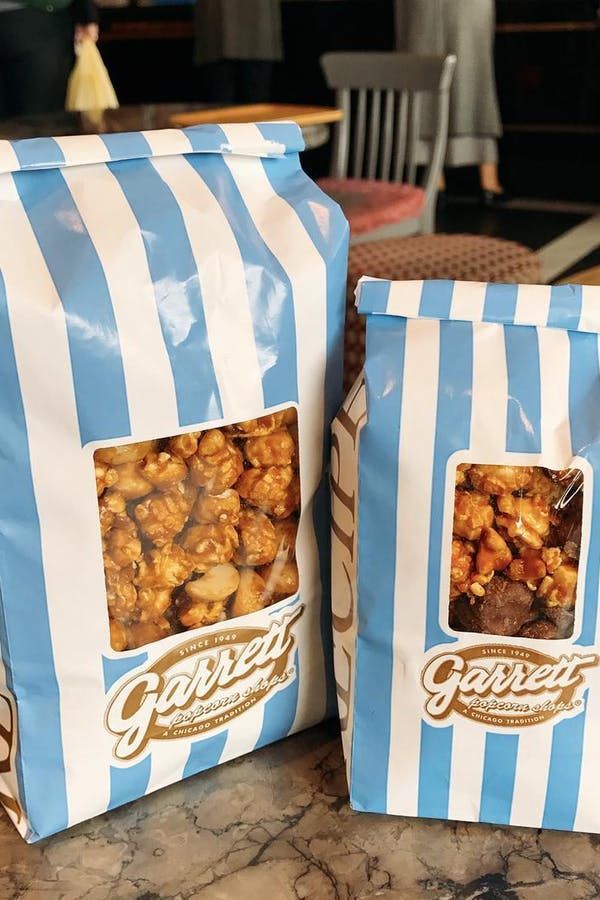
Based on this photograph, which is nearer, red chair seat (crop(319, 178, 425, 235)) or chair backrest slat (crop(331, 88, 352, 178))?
red chair seat (crop(319, 178, 425, 235))

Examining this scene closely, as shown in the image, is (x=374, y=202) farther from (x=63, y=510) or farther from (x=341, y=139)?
(x=63, y=510)

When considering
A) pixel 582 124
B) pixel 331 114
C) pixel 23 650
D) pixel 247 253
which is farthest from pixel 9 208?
pixel 582 124

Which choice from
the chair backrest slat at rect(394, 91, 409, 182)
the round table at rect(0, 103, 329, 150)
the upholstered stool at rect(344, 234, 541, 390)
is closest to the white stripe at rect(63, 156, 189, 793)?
the upholstered stool at rect(344, 234, 541, 390)

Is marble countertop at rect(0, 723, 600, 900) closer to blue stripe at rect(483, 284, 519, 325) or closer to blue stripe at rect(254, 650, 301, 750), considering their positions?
blue stripe at rect(254, 650, 301, 750)

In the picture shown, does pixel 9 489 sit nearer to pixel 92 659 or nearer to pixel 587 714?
pixel 92 659

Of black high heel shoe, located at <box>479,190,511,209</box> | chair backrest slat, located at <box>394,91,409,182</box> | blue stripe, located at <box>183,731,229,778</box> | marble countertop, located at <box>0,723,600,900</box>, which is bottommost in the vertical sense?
black high heel shoe, located at <box>479,190,511,209</box>

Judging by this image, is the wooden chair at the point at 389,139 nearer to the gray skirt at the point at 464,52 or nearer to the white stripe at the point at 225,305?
the gray skirt at the point at 464,52

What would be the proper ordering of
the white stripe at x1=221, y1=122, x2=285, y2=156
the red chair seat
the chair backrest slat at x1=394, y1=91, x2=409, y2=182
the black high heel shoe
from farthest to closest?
the black high heel shoe
the chair backrest slat at x1=394, y1=91, x2=409, y2=182
the red chair seat
the white stripe at x1=221, y1=122, x2=285, y2=156

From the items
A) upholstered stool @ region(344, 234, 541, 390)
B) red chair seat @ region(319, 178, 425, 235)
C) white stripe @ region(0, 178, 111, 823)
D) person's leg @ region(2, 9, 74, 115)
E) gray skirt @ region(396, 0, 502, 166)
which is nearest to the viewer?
white stripe @ region(0, 178, 111, 823)
